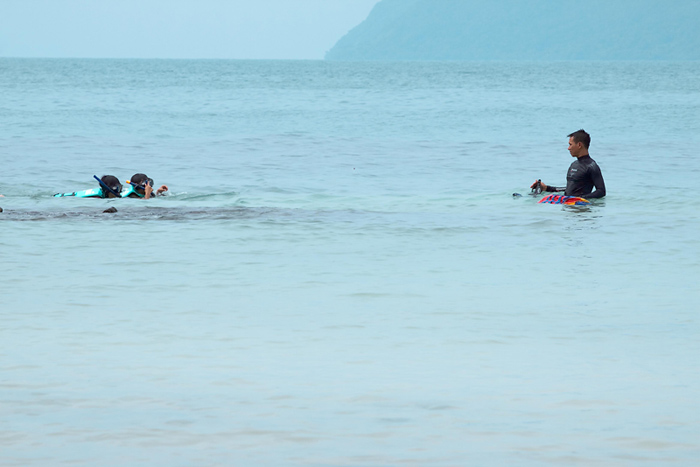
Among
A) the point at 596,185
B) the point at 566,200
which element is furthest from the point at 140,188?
the point at 596,185

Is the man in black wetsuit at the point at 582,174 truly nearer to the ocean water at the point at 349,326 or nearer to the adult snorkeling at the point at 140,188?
the ocean water at the point at 349,326

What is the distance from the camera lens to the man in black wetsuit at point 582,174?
45.5ft

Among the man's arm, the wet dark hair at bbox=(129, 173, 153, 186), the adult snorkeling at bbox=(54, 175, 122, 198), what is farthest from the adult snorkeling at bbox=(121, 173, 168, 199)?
the man's arm

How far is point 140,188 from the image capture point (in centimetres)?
1453

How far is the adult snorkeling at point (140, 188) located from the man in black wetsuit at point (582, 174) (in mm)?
6169

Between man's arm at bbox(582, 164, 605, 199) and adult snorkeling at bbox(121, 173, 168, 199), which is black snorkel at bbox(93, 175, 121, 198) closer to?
adult snorkeling at bbox(121, 173, 168, 199)

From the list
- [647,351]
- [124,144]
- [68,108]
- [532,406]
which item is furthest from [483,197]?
[68,108]

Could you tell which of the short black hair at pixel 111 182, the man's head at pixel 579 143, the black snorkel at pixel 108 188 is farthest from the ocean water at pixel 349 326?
the man's head at pixel 579 143

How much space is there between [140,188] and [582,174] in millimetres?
7209

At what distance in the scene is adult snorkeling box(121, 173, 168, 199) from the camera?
1431cm

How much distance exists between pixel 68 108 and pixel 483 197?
33.9 m

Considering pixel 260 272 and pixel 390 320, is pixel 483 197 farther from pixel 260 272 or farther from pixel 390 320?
pixel 390 320

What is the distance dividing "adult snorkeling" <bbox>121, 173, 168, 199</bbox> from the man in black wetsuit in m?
6.17

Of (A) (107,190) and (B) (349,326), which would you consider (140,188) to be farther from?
(B) (349,326)
